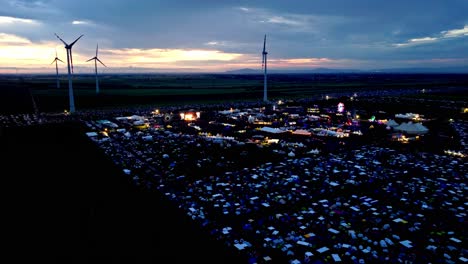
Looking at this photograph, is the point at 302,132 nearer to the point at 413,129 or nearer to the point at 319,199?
the point at 413,129

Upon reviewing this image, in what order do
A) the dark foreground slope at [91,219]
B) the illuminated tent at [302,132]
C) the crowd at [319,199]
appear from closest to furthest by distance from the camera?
the dark foreground slope at [91,219] → the crowd at [319,199] → the illuminated tent at [302,132]

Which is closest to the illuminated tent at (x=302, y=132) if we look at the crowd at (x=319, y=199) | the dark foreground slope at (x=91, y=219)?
the crowd at (x=319, y=199)

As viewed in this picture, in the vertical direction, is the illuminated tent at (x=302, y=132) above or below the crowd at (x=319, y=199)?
above

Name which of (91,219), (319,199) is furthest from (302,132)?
(91,219)

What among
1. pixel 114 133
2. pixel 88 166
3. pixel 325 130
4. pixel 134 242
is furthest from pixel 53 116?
pixel 134 242

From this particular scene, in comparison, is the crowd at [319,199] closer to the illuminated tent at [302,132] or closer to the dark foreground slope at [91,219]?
the dark foreground slope at [91,219]

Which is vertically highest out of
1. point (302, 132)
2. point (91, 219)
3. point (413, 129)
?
point (413, 129)

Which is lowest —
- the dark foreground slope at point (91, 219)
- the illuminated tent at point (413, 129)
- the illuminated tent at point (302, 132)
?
the dark foreground slope at point (91, 219)

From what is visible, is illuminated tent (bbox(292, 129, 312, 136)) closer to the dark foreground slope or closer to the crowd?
the crowd
